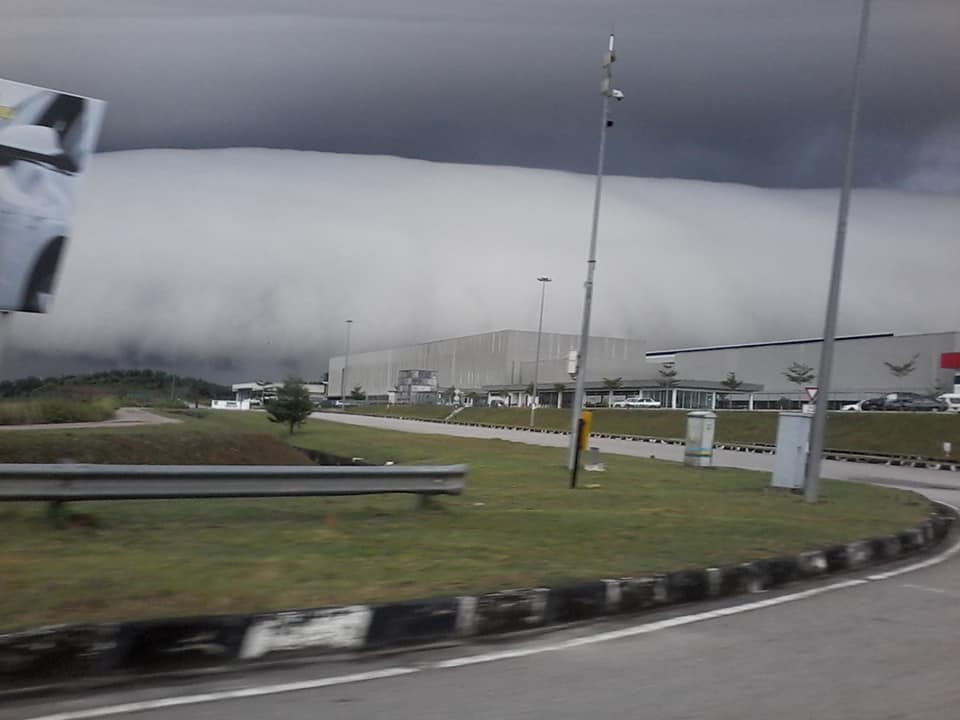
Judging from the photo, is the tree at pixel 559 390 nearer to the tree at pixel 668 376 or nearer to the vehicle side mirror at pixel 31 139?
the tree at pixel 668 376

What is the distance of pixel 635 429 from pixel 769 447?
1711cm

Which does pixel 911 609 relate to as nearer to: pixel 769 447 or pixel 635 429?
pixel 769 447

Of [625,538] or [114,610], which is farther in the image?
[625,538]

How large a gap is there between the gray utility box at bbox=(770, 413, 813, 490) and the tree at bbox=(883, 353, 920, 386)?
228 ft

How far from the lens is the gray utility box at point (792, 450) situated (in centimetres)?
1831

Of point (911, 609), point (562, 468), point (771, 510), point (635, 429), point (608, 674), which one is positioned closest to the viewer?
point (608, 674)

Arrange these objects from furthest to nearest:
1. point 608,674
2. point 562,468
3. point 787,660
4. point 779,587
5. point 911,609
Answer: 1. point 562,468
2. point 779,587
3. point 911,609
4. point 787,660
5. point 608,674


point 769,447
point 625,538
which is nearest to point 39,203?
point 625,538

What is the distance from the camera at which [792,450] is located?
18.4 m

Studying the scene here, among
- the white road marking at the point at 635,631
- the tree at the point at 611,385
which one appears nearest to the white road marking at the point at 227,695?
the white road marking at the point at 635,631

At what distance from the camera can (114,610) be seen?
19.0ft

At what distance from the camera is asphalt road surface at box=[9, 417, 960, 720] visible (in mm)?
4719

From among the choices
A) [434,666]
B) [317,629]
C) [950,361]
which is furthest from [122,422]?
[950,361]

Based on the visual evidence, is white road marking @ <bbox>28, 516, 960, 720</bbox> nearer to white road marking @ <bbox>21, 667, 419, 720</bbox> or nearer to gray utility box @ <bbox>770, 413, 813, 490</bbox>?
white road marking @ <bbox>21, 667, 419, 720</bbox>
